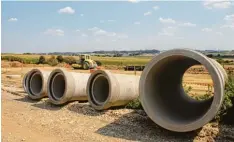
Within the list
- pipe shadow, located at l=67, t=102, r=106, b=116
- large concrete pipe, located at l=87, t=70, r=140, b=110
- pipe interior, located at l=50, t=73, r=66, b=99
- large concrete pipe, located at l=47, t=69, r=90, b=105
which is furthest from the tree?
large concrete pipe, located at l=87, t=70, r=140, b=110

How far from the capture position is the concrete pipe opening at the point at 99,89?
42.3ft

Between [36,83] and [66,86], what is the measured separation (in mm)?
3810

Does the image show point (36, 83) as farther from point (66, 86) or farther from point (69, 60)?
point (69, 60)

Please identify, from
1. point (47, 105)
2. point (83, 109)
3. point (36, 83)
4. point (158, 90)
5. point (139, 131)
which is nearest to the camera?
point (139, 131)

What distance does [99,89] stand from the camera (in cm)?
1313

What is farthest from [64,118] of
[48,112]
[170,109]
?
[170,109]

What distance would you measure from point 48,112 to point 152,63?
17.2 ft

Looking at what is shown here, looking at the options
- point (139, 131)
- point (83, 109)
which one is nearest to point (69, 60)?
point (83, 109)

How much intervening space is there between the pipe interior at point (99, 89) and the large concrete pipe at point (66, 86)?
1177mm

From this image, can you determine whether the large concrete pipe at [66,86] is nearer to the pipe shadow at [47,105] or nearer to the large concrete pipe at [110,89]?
the pipe shadow at [47,105]

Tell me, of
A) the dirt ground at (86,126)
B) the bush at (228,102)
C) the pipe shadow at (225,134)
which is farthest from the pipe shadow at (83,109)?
the pipe shadow at (225,134)

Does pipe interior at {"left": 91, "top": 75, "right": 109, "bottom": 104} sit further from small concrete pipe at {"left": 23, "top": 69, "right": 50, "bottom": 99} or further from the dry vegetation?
small concrete pipe at {"left": 23, "top": 69, "right": 50, "bottom": 99}

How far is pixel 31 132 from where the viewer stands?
10.0 metres

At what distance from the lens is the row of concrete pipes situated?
858cm
